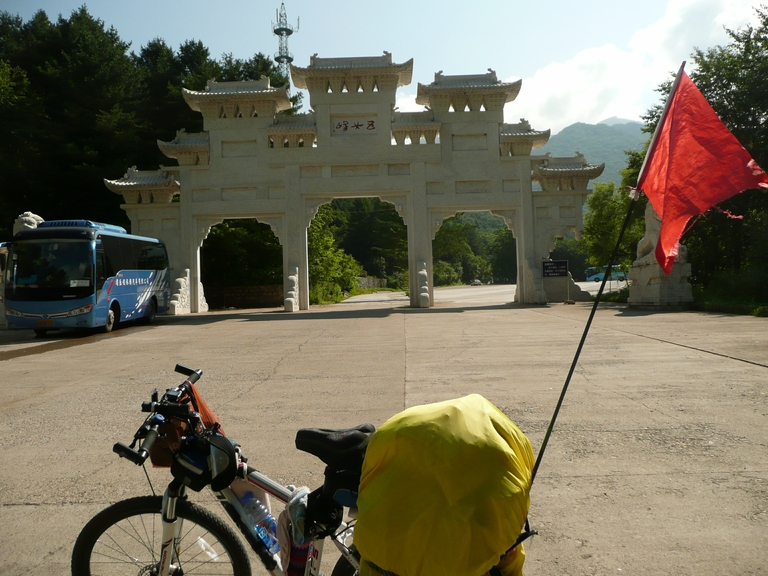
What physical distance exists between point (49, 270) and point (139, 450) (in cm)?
1613

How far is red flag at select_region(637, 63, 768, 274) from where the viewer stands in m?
2.61

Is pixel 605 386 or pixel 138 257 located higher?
pixel 138 257

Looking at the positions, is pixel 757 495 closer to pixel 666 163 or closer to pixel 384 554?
pixel 666 163

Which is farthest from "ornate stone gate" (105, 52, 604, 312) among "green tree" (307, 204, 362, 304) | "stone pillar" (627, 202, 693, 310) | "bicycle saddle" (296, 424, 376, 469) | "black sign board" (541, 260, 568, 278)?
"bicycle saddle" (296, 424, 376, 469)

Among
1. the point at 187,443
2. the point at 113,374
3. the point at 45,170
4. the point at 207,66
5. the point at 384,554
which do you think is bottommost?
the point at 113,374

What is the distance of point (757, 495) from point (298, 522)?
2997 mm

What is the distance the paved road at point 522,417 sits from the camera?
3.56 meters

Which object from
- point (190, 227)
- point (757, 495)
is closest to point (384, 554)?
point (757, 495)

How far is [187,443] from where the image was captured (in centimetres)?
250

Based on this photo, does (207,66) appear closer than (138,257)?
No

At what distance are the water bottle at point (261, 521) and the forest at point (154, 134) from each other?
68.7 ft

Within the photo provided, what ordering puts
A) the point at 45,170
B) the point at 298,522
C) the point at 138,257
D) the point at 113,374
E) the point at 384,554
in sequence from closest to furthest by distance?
1. the point at 384,554
2. the point at 298,522
3. the point at 113,374
4. the point at 138,257
5. the point at 45,170

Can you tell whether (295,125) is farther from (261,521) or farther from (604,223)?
(261,521)

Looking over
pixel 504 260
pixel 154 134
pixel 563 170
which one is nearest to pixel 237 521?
pixel 563 170
